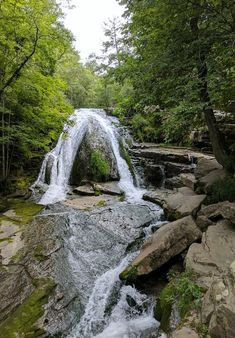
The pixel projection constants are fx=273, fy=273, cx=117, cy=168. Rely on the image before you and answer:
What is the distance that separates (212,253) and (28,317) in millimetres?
3129

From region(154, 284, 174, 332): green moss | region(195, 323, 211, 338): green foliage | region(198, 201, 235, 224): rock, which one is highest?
region(198, 201, 235, 224): rock

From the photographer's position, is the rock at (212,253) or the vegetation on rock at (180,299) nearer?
the vegetation on rock at (180,299)

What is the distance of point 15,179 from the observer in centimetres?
1177

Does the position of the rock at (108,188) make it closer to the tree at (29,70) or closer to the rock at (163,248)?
the tree at (29,70)

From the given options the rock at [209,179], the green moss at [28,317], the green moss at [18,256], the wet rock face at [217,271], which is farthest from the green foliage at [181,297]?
the rock at [209,179]

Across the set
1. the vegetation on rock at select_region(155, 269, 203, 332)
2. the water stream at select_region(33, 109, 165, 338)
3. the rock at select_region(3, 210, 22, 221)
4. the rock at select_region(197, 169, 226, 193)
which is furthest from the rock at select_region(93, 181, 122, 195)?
the vegetation on rock at select_region(155, 269, 203, 332)

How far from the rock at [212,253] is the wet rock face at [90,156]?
7144 mm

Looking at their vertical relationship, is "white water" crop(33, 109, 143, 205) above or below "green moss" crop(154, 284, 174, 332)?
above

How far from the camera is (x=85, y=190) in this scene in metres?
10.7

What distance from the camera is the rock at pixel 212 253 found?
4.20 m

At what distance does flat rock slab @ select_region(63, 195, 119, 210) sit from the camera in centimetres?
896

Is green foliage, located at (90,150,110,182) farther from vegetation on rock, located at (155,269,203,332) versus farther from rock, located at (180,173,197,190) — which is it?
vegetation on rock, located at (155,269,203,332)

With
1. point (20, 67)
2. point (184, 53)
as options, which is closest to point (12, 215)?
point (20, 67)

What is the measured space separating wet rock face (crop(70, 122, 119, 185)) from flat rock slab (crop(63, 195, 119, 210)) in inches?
75.1
